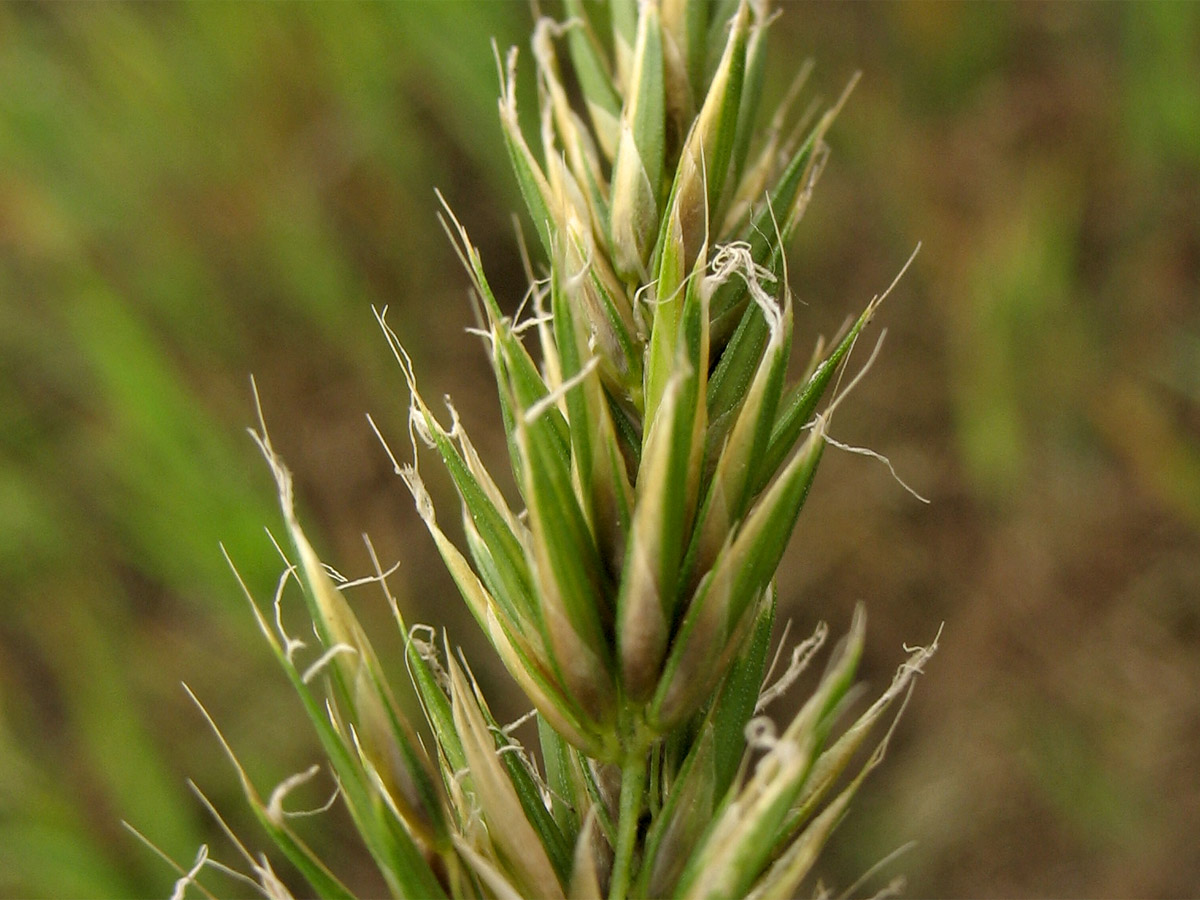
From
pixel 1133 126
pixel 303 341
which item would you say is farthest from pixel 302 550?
pixel 1133 126

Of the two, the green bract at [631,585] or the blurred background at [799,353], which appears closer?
the green bract at [631,585]

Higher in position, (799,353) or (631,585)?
(631,585)

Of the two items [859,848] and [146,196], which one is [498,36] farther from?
[859,848]

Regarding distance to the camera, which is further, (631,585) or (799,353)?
(799,353)

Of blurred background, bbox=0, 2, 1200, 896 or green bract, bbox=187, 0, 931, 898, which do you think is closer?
green bract, bbox=187, 0, 931, 898
